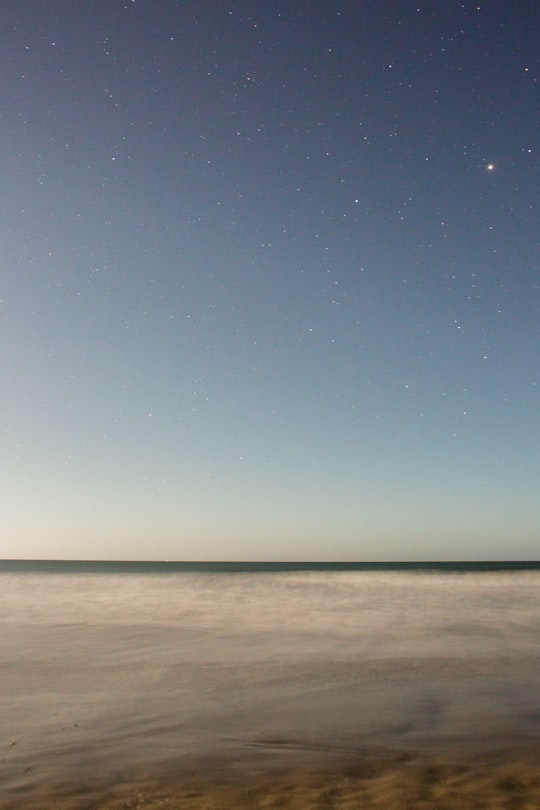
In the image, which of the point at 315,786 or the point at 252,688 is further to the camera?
the point at 252,688

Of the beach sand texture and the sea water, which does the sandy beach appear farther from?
the sea water

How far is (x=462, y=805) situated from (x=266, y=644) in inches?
330

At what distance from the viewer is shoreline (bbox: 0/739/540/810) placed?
4285 mm

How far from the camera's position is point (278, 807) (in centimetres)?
419

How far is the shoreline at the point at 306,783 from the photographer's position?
4285 millimetres

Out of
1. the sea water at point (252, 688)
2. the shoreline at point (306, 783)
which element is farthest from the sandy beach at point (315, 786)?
the sea water at point (252, 688)

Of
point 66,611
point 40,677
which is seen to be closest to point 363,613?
point 66,611

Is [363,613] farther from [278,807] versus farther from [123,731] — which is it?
[278,807]

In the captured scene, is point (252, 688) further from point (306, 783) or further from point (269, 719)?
point (306, 783)

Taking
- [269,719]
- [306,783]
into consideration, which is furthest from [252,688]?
[306,783]

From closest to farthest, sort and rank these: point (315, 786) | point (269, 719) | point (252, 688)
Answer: point (315, 786)
point (269, 719)
point (252, 688)

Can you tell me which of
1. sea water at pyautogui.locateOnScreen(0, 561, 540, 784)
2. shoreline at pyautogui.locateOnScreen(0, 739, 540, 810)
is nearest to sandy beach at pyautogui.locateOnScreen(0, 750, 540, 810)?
shoreline at pyautogui.locateOnScreen(0, 739, 540, 810)

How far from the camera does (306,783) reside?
467 cm

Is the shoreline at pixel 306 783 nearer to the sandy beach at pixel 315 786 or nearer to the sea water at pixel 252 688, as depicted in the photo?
the sandy beach at pixel 315 786
